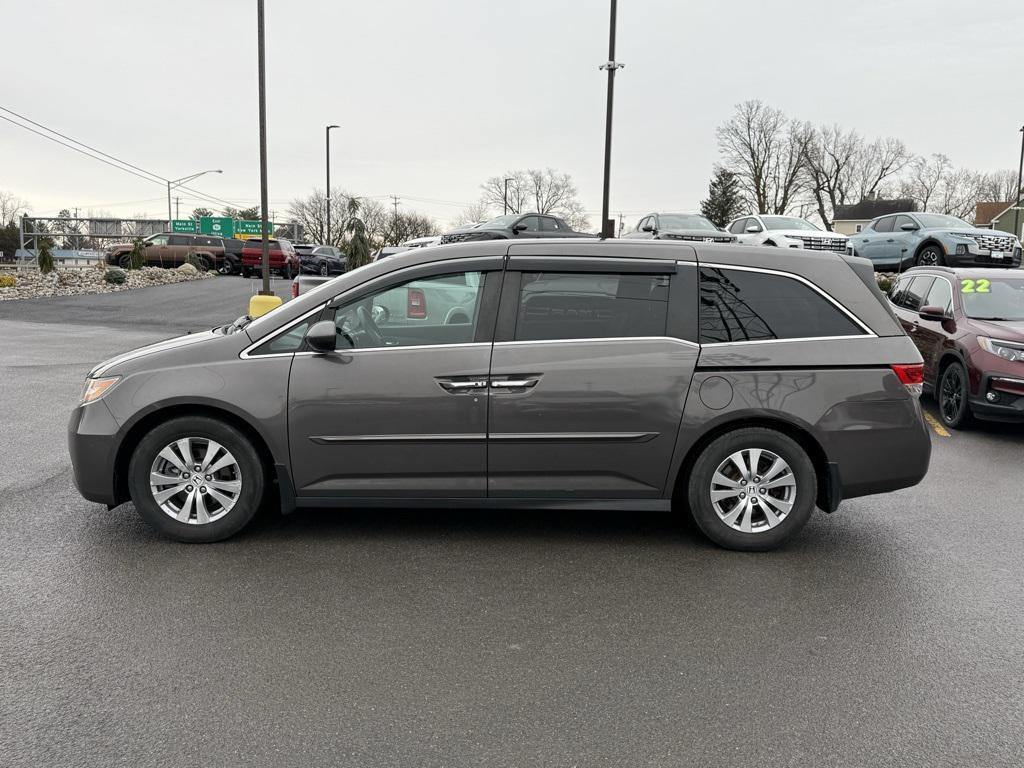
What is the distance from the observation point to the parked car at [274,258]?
35.9m

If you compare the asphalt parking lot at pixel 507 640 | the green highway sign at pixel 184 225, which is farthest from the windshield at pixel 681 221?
the green highway sign at pixel 184 225

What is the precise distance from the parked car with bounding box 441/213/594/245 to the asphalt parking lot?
13681 mm

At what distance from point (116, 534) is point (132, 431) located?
66 cm

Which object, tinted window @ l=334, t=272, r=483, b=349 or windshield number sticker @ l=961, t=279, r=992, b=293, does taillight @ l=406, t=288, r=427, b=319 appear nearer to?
tinted window @ l=334, t=272, r=483, b=349

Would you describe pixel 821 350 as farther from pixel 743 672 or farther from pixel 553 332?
pixel 743 672

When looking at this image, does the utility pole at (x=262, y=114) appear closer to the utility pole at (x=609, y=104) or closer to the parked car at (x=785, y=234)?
the utility pole at (x=609, y=104)

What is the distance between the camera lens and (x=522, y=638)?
12.2 feet

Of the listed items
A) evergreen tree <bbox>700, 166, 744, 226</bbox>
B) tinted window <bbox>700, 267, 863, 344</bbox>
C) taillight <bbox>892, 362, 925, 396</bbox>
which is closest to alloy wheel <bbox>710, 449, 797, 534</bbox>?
tinted window <bbox>700, 267, 863, 344</bbox>

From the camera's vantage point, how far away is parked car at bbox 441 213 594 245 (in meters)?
18.8

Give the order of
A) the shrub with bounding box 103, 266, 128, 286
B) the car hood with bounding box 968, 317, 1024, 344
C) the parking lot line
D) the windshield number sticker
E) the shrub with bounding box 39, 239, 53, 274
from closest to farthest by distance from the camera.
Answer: the car hood with bounding box 968, 317, 1024, 344, the parking lot line, the windshield number sticker, the shrub with bounding box 103, 266, 128, 286, the shrub with bounding box 39, 239, 53, 274

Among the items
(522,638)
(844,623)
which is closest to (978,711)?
(844,623)

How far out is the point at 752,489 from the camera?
4855 mm

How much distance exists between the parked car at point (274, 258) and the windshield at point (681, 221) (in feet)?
66.0

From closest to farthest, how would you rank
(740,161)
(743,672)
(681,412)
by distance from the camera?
(743,672) < (681,412) < (740,161)
